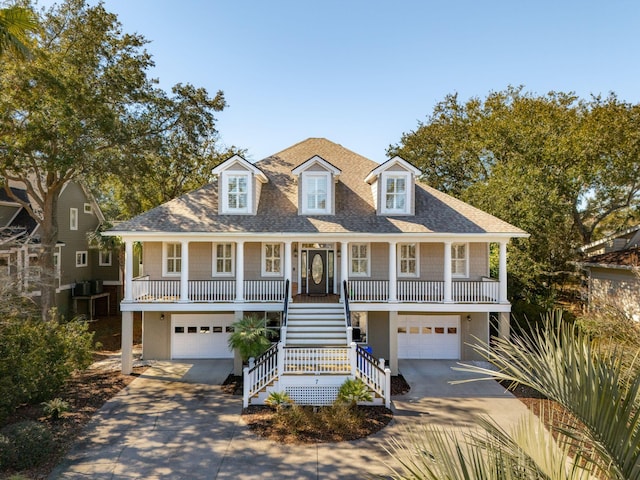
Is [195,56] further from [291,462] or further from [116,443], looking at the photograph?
[291,462]

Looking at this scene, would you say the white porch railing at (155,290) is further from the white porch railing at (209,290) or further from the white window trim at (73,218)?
the white window trim at (73,218)

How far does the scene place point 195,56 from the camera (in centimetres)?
1641

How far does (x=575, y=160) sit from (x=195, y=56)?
24307 mm

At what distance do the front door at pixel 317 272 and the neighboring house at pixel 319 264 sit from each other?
5 centimetres

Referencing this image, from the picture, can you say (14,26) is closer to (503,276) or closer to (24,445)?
(24,445)

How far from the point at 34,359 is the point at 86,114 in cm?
1083

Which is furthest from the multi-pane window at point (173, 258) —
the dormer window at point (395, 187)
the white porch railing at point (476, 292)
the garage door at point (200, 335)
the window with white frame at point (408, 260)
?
the white porch railing at point (476, 292)

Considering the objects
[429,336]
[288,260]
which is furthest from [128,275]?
[429,336]

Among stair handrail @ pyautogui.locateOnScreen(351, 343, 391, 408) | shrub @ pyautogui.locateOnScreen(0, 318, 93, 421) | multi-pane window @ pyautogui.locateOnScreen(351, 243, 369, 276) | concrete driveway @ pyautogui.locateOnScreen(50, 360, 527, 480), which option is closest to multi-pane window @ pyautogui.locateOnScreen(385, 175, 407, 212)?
multi-pane window @ pyautogui.locateOnScreen(351, 243, 369, 276)

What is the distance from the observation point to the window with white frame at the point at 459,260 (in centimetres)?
1652

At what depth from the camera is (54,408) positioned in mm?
10117

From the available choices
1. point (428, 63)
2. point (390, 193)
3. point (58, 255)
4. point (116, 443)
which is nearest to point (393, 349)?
point (390, 193)

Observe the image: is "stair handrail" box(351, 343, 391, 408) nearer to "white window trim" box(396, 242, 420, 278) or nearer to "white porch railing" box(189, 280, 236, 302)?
"white window trim" box(396, 242, 420, 278)

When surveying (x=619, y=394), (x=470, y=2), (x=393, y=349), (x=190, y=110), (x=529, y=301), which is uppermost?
(x=470, y=2)
